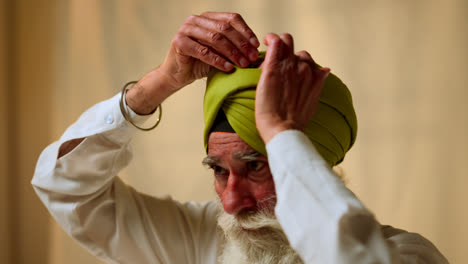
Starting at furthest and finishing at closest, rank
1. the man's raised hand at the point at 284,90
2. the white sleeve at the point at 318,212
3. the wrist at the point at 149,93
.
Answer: the wrist at the point at 149,93
the man's raised hand at the point at 284,90
the white sleeve at the point at 318,212

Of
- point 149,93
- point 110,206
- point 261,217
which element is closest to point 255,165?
point 261,217

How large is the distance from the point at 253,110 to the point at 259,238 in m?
0.43

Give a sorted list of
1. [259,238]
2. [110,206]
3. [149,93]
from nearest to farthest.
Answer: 1. [259,238]
2. [149,93]
3. [110,206]

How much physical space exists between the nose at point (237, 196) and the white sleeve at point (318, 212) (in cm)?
37

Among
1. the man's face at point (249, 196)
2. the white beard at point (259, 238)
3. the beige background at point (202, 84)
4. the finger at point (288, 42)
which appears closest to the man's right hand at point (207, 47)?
the finger at point (288, 42)

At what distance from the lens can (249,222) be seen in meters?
1.39

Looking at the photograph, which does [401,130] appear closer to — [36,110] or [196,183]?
[196,183]

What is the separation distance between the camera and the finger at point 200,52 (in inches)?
54.3

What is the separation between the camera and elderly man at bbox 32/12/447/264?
3.16 ft

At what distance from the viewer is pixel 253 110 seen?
1.34 meters

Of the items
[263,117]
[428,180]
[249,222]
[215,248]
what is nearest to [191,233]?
[215,248]

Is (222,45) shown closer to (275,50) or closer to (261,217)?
(275,50)

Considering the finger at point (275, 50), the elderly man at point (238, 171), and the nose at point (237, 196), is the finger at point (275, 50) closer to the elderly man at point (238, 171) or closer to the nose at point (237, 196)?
the elderly man at point (238, 171)

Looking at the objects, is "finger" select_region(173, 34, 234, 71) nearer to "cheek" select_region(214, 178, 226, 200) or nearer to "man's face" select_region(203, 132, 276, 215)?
"man's face" select_region(203, 132, 276, 215)
